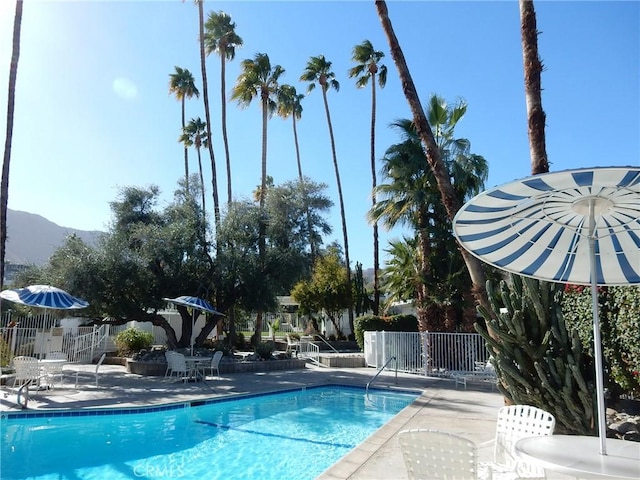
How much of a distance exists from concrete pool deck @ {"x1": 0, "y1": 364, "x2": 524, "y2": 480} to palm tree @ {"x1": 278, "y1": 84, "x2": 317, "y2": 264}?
18.8 feet

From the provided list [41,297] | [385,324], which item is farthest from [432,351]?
[41,297]

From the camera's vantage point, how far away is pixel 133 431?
9.20 metres

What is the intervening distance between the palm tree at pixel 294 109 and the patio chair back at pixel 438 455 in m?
16.5

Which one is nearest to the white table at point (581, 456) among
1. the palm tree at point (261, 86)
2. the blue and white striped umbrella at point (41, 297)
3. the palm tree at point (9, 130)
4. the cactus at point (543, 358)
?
the cactus at point (543, 358)

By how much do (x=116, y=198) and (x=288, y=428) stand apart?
13634 millimetres

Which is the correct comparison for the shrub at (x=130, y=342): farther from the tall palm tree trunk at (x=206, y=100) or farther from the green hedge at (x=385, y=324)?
the green hedge at (x=385, y=324)

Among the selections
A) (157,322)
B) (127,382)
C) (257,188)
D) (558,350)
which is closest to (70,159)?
(157,322)

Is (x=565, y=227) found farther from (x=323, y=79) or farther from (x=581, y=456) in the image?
(x=323, y=79)

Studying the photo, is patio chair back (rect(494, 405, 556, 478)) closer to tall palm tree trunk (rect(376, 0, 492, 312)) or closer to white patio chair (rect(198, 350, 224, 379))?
tall palm tree trunk (rect(376, 0, 492, 312))

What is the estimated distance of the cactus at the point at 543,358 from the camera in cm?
599

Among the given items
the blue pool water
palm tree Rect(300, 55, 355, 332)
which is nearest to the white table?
the blue pool water

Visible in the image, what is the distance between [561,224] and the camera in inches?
158

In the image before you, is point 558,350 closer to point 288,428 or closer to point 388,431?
point 388,431

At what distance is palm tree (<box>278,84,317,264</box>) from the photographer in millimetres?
20469
